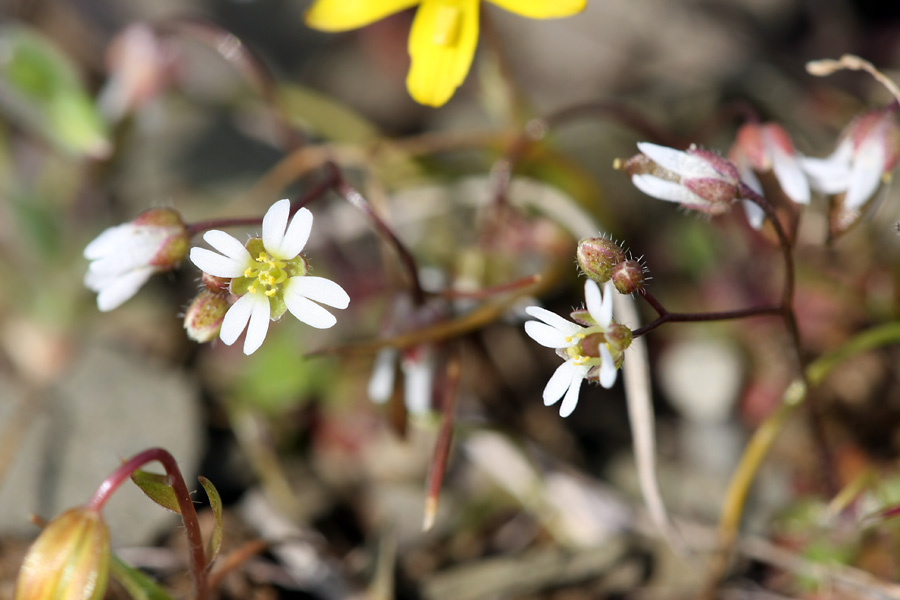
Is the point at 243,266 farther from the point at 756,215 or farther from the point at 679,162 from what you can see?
the point at 756,215

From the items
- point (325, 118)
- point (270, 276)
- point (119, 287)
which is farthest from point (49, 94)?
point (270, 276)

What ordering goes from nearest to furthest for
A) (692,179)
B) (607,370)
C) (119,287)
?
(607,370) < (692,179) < (119,287)

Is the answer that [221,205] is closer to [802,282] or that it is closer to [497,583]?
[497,583]

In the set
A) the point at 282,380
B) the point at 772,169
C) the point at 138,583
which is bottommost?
the point at 282,380

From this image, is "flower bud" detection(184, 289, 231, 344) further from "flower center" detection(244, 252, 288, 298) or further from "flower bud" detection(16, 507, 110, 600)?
"flower bud" detection(16, 507, 110, 600)

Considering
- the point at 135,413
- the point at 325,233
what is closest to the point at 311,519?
the point at 135,413

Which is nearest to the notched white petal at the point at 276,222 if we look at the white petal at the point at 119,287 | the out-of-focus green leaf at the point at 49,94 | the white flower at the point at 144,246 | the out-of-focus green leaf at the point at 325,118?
the white flower at the point at 144,246

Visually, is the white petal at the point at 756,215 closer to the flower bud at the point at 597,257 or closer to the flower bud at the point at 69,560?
the flower bud at the point at 597,257
